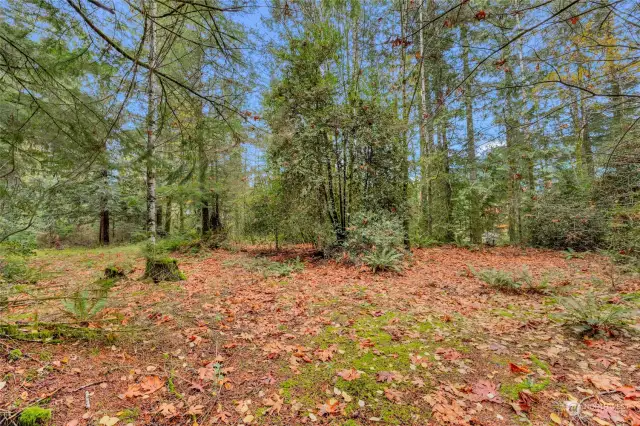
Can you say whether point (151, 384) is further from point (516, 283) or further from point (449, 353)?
point (516, 283)

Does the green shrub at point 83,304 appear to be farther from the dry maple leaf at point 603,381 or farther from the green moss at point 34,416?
the dry maple leaf at point 603,381

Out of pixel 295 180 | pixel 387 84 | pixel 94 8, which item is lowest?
pixel 295 180

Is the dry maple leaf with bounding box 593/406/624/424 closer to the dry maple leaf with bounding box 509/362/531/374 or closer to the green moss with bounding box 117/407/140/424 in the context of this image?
the dry maple leaf with bounding box 509/362/531/374

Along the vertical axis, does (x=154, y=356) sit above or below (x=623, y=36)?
below

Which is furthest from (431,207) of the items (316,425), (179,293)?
(316,425)

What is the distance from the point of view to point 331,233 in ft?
25.1

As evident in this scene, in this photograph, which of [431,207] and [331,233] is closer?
[331,233]

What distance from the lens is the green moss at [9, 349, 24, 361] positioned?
7.75 ft

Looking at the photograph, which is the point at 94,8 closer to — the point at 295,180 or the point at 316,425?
the point at 316,425

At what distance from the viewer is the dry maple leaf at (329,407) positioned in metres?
2.02

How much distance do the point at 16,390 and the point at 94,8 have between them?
135 inches

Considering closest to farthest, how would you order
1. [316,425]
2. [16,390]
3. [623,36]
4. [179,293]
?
[316,425]
[16,390]
[623,36]
[179,293]

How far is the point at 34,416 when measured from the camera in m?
1.83

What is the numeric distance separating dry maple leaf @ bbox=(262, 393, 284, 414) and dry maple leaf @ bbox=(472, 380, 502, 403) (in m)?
1.50
